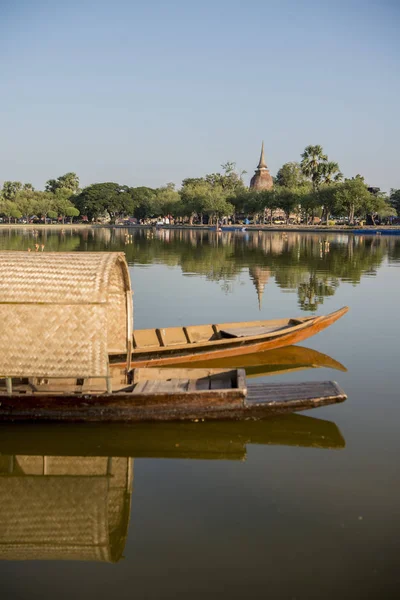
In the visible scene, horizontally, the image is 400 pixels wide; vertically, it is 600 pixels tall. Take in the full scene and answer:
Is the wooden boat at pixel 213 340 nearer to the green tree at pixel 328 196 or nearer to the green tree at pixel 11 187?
the green tree at pixel 328 196

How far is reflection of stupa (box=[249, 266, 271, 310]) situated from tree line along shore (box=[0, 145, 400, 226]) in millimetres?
43608

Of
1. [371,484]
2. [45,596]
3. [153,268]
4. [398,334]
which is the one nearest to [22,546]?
[45,596]

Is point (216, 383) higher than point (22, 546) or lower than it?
higher

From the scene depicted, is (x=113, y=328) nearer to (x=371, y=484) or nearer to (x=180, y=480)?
(x=180, y=480)

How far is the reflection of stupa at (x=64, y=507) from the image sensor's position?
551cm

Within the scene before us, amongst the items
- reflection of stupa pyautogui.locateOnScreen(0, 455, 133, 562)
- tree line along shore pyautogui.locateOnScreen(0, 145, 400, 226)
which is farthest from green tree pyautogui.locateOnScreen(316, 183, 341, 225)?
reflection of stupa pyautogui.locateOnScreen(0, 455, 133, 562)

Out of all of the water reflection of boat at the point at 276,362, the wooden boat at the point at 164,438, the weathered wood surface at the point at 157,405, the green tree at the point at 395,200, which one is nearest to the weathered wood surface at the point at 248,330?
the water reflection of boat at the point at 276,362

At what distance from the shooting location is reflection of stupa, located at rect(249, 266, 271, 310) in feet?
68.0

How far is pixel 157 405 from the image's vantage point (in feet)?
25.6

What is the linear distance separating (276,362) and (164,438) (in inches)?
176

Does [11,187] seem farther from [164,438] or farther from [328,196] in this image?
[164,438]

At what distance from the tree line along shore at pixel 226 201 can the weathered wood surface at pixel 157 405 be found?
63.9m

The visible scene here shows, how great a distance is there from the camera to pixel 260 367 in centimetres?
1134

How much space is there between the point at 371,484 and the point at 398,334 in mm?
7841
